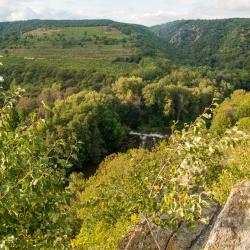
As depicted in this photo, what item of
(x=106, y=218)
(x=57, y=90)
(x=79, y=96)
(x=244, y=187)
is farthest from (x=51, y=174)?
(x=57, y=90)

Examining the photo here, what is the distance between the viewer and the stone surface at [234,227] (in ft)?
40.6

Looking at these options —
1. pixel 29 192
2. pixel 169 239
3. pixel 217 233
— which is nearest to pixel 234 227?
pixel 217 233

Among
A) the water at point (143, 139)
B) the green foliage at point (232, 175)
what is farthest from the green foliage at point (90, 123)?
the green foliage at point (232, 175)

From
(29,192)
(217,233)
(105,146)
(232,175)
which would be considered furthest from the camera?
(105,146)

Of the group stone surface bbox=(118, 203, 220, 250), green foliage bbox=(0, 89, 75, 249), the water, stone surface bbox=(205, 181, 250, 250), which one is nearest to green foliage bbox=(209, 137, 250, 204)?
stone surface bbox=(118, 203, 220, 250)

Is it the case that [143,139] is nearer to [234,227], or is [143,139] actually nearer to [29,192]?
[234,227]

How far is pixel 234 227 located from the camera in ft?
42.2

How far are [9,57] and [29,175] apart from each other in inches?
6476

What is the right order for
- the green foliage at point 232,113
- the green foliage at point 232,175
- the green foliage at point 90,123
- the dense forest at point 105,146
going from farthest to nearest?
the green foliage at point 232,113 < the green foliage at point 90,123 < the green foliage at point 232,175 < the dense forest at point 105,146

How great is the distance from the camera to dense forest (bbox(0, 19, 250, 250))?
8609 mm

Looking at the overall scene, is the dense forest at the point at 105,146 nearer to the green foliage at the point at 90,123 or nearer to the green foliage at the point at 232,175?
the green foliage at the point at 232,175

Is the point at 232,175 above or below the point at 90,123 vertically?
above

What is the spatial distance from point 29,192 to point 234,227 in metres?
6.68

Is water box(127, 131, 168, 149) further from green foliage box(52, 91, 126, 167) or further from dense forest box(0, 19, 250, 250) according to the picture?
green foliage box(52, 91, 126, 167)
